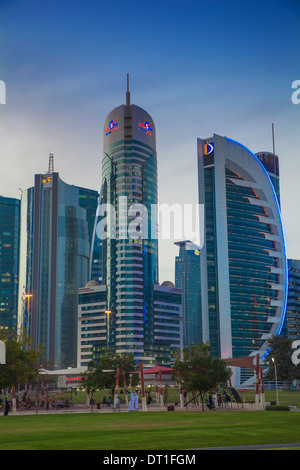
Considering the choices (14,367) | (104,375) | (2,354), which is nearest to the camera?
(2,354)

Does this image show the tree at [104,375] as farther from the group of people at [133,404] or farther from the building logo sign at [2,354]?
the building logo sign at [2,354]

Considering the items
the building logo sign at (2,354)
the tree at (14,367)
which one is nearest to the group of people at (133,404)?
the tree at (14,367)

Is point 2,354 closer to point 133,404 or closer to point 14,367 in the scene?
point 14,367

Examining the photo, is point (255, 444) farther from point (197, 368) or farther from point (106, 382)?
point (106, 382)

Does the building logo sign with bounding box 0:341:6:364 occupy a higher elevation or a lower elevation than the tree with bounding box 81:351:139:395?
higher

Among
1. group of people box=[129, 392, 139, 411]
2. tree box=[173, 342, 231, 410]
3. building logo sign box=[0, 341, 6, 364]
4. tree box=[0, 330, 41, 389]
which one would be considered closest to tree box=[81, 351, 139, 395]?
tree box=[0, 330, 41, 389]

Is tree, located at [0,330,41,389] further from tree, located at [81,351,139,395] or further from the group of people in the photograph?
tree, located at [81,351,139,395]

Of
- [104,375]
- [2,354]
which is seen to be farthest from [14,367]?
[104,375]

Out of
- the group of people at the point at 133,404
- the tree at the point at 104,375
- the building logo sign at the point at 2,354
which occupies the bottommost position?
the group of people at the point at 133,404
